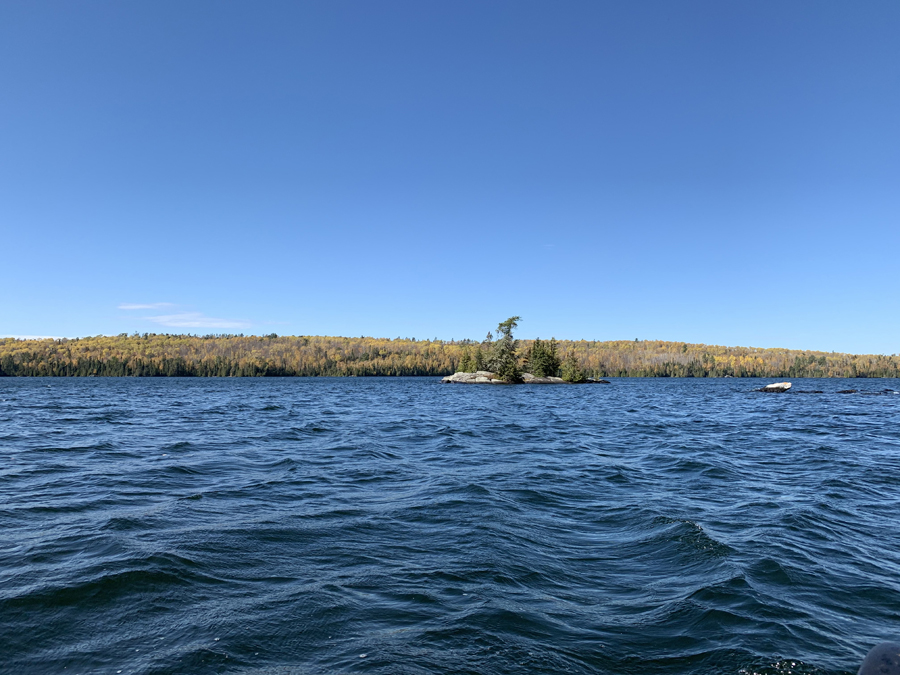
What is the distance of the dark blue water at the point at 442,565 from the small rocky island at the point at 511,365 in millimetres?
113589

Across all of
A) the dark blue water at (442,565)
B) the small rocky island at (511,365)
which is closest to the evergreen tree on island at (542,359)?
the small rocky island at (511,365)

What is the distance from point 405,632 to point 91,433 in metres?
26.0

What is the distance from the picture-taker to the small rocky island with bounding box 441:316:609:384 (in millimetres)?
132250

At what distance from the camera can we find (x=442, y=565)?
8242 millimetres

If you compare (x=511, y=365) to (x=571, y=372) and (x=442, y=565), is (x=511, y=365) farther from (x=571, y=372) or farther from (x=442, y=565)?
(x=442, y=565)

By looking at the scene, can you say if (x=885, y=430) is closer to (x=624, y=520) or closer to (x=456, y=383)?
(x=624, y=520)

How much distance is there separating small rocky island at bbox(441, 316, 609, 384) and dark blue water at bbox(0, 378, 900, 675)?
113589 mm

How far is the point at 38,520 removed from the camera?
10.4 m

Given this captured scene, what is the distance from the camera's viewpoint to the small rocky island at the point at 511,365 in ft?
434

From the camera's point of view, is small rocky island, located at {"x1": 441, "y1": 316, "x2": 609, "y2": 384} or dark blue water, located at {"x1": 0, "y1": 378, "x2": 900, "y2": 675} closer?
dark blue water, located at {"x1": 0, "y1": 378, "x2": 900, "y2": 675}

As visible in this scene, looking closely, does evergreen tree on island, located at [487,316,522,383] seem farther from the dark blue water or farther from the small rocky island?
the dark blue water

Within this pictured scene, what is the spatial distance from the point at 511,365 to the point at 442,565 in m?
125

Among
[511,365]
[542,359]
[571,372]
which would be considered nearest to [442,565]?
[511,365]

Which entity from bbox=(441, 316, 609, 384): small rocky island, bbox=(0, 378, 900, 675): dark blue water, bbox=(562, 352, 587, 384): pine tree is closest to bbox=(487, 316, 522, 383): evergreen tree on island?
bbox=(441, 316, 609, 384): small rocky island
